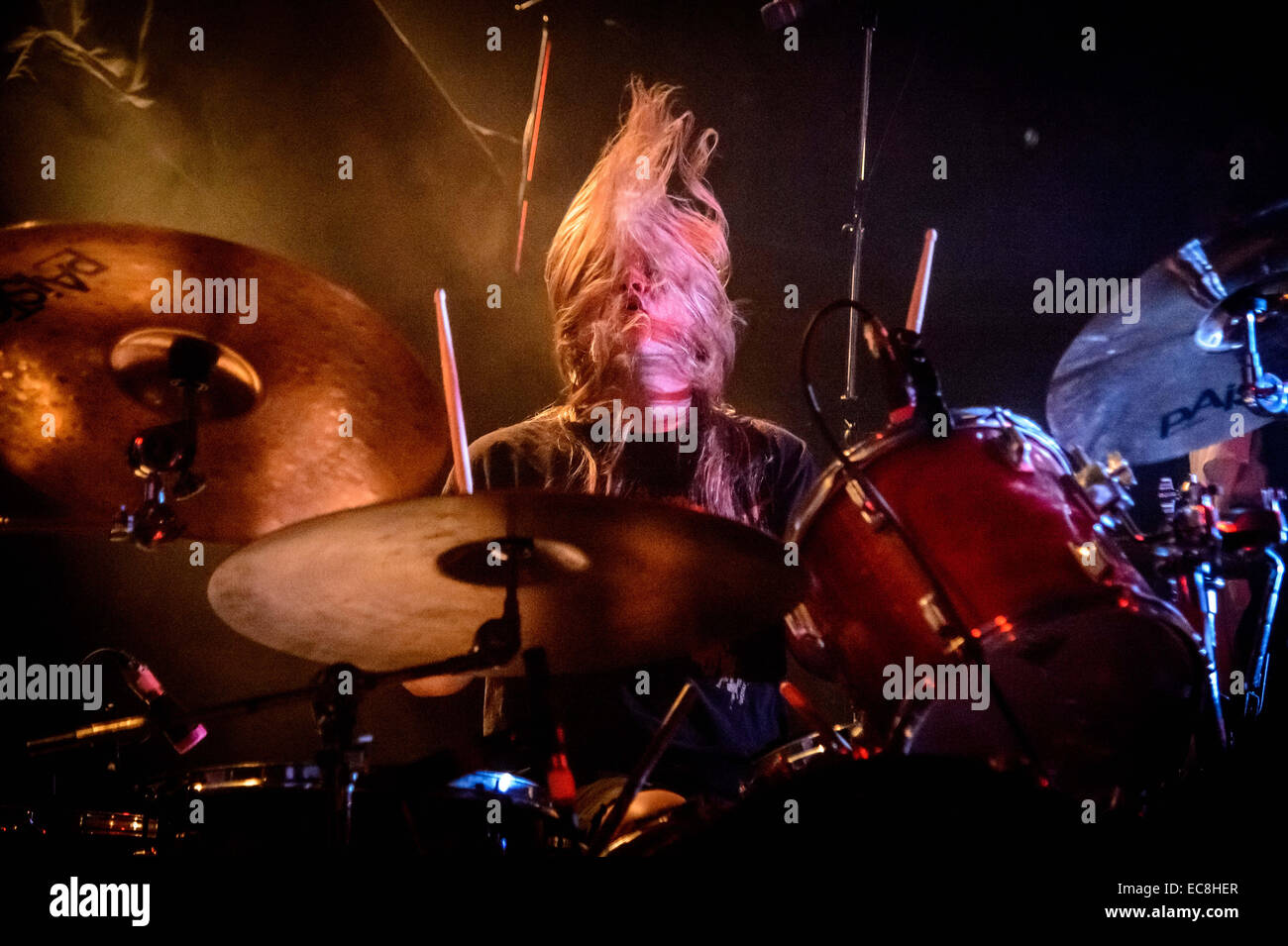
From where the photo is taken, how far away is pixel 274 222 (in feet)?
9.61

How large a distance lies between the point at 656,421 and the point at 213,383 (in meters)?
1.25

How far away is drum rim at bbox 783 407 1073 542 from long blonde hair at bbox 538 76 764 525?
0.83 metres

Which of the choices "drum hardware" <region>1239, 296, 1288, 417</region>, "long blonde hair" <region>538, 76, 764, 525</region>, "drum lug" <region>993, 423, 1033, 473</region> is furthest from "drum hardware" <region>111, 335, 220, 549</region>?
"drum hardware" <region>1239, 296, 1288, 417</region>

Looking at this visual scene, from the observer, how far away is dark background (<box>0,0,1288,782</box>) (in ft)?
9.08

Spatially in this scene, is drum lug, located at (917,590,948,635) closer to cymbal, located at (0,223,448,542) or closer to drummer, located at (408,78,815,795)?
drummer, located at (408,78,815,795)

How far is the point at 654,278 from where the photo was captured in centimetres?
276

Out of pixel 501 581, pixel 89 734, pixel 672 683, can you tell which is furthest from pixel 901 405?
pixel 89 734

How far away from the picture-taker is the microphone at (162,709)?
125 cm

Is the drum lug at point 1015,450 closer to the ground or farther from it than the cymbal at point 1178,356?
closer to the ground

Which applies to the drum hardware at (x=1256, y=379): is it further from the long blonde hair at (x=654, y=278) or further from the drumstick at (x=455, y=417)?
the drumstick at (x=455, y=417)

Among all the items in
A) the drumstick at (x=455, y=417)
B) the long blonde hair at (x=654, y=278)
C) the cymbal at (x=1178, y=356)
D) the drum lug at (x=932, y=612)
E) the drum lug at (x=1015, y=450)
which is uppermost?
the long blonde hair at (x=654, y=278)

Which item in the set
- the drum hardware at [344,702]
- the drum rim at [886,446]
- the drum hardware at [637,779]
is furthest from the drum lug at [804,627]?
the drum hardware at [344,702]
